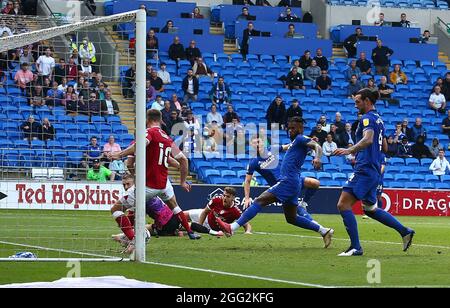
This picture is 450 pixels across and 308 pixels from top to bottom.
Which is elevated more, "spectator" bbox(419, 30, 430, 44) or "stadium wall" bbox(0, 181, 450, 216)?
"spectator" bbox(419, 30, 430, 44)

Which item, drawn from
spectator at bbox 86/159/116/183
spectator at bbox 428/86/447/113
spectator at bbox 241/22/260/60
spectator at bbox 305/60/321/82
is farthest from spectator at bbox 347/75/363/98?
spectator at bbox 86/159/116/183

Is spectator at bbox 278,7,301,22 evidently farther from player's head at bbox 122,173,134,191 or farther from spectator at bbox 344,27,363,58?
Answer: player's head at bbox 122,173,134,191

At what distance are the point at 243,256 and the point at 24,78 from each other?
7632 millimetres

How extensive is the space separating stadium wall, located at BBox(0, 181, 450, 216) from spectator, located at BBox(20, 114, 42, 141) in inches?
40.1

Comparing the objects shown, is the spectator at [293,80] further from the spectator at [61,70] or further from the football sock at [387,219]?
the football sock at [387,219]

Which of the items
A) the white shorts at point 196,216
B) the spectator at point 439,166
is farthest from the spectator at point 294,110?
the white shorts at point 196,216

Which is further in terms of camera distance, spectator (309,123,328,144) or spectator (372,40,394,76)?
spectator (372,40,394,76)

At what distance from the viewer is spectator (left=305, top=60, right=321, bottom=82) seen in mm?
39375

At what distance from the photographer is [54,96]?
2139 cm

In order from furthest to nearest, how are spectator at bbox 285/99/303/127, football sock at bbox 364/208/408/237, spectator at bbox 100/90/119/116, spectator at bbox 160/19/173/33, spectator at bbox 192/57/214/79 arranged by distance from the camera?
spectator at bbox 160/19/173/33 < spectator at bbox 192/57/214/79 < spectator at bbox 285/99/303/127 < spectator at bbox 100/90/119/116 < football sock at bbox 364/208/408/237

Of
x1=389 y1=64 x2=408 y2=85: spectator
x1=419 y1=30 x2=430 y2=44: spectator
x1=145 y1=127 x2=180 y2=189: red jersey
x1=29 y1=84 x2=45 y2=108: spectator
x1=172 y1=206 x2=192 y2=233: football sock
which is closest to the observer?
x1=145 y1=127 x2=180 y2=189: red jersey

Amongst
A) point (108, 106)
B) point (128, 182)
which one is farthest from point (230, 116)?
point (128, 182)

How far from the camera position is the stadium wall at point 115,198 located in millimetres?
22422

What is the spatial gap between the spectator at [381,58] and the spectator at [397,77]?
324 mm
